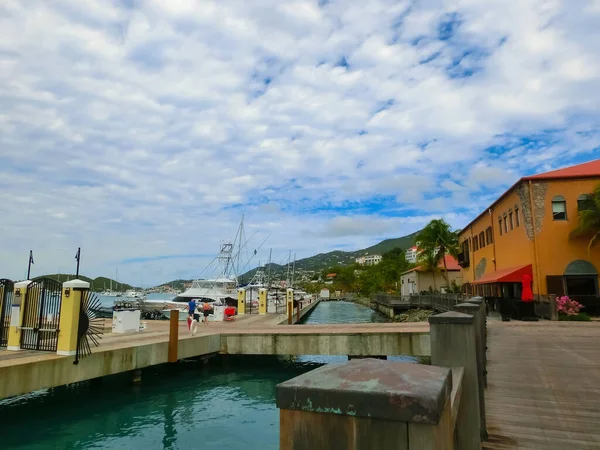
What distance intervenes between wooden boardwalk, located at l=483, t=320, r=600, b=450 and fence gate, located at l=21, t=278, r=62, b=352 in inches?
446

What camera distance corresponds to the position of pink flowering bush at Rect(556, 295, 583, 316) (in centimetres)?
1992

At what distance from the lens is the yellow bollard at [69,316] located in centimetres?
1108

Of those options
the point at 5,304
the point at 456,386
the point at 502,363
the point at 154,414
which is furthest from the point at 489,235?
the point at 456,386

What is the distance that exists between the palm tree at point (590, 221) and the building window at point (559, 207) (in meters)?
0.79

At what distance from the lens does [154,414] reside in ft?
37.5

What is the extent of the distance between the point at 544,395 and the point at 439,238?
44.3m

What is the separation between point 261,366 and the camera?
696 inches

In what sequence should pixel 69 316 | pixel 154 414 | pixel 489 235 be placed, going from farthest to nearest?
pixel 489 235 < pixel 154 414 < pixel 69 316

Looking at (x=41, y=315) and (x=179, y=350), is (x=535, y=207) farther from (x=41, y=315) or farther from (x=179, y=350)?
(x=41, y=315)

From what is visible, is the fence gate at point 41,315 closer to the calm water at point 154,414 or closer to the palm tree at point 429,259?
the calm water at point 154,414

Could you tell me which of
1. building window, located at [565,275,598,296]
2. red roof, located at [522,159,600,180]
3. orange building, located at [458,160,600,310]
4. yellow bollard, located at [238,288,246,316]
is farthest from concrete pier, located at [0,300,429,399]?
yellow bollard, located at [238,288,246,316]

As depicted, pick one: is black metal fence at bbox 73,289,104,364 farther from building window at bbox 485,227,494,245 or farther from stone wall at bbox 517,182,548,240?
building window at bbox 485,227,494,245

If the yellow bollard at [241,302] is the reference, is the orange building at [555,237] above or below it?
above

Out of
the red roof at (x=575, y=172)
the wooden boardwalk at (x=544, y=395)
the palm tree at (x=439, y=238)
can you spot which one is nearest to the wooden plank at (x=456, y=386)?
the wooden boardwalk at (x=544, y=395)
